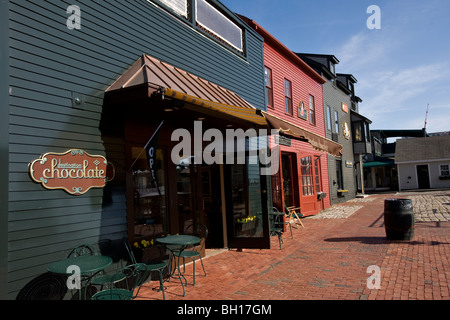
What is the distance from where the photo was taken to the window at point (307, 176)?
13.0m

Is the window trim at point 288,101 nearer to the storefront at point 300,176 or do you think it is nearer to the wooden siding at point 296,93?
the wooden siding at point 296,93

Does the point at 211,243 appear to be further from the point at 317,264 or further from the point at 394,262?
the point at 394,262

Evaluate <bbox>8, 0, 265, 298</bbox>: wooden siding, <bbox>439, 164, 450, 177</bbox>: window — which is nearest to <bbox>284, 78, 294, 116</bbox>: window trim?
<bbox>8, 0, 265, 298</bbox>: wooden siding

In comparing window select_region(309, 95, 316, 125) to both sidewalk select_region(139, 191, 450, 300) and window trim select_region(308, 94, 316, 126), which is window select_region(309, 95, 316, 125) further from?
sidewalk select_region(139, 191, 450, 300)

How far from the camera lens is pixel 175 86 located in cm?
484

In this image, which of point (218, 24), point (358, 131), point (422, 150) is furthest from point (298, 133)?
point (422, 150)

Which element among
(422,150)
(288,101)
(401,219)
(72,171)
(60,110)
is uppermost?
(288,101)

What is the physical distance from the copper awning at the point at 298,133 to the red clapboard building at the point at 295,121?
40 mm

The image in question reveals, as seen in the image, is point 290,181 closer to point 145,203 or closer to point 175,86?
point 145,203

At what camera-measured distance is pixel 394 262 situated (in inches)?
223

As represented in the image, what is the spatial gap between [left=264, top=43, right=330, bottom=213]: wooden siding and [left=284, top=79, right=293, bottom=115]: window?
0.19m

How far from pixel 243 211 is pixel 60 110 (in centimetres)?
519

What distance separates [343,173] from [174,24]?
16.3m

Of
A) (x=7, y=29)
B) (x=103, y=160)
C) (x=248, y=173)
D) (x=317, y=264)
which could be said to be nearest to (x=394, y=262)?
(x=317, y=264)
